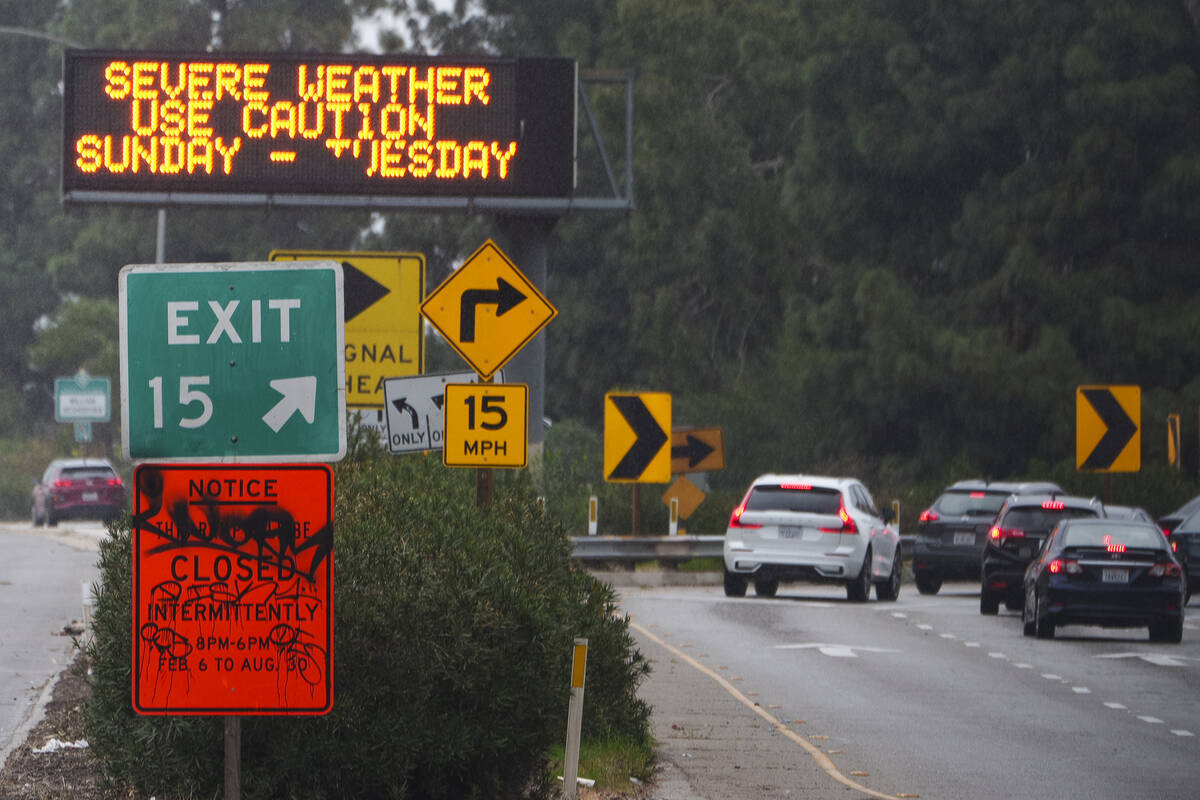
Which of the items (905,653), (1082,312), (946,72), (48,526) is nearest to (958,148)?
(946,72)

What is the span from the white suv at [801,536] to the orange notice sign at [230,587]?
19.9 metres

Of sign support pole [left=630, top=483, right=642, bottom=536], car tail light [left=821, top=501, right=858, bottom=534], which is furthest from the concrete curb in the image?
car tail light [left=821, top=501, right=858, bottom=534]

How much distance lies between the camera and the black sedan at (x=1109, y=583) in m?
21.7

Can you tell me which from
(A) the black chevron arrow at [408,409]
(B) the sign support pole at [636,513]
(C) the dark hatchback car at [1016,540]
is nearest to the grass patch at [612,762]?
(A) the black chevron arrow at [408,409]

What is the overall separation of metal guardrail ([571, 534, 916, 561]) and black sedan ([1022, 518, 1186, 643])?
7806 millimetres

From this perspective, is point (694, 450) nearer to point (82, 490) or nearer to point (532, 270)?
point (532, 270)

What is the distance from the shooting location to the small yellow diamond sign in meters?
13.6

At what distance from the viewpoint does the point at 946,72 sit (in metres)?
46.2

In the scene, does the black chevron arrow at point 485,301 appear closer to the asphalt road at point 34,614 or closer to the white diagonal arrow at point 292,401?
the asphalt road at point 34,614

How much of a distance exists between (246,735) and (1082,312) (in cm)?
3719

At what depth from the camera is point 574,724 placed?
9.70m

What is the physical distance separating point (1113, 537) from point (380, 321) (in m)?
9.67

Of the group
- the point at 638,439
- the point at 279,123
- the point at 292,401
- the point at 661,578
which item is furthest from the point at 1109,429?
the point at 292,401

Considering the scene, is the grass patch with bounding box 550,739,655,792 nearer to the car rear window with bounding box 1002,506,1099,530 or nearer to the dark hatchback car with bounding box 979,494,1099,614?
the dark hatchback car with bounding box 979,494,1099,614
